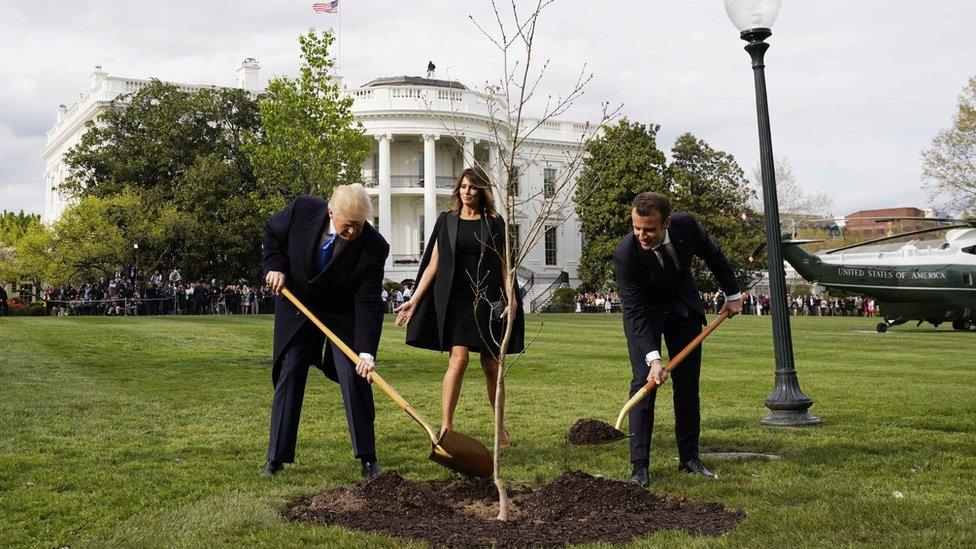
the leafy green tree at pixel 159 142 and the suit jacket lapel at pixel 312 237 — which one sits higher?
the leafy green tree at pixel 159 142

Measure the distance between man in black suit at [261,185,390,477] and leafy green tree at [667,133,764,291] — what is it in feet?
162

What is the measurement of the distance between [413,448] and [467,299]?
1303mm

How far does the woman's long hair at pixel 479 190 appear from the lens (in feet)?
24.3

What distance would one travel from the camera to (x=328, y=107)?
20.4 m

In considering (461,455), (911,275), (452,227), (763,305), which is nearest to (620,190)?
(763,305)

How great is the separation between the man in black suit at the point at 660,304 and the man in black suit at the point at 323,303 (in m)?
1.70

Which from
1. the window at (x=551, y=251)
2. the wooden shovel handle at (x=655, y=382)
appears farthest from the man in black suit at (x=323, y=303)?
the window at (x=551, y=251)

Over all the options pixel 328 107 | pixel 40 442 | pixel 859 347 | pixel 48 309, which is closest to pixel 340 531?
pixel 40 442

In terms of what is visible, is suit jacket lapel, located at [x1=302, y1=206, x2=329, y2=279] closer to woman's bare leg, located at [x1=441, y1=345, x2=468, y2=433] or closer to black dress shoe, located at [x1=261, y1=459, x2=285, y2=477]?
black dress shoe, located at [x1=261, y1=459, x2=285, y2=477]

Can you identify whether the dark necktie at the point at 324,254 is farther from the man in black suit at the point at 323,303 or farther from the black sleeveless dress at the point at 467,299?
the black sleeveless dress at the point at 467,299

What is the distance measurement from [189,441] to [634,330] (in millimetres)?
3868

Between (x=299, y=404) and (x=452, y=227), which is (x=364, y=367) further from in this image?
(x=452, y=227)

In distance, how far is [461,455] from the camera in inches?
233

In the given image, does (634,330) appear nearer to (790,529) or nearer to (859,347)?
(790,529)
